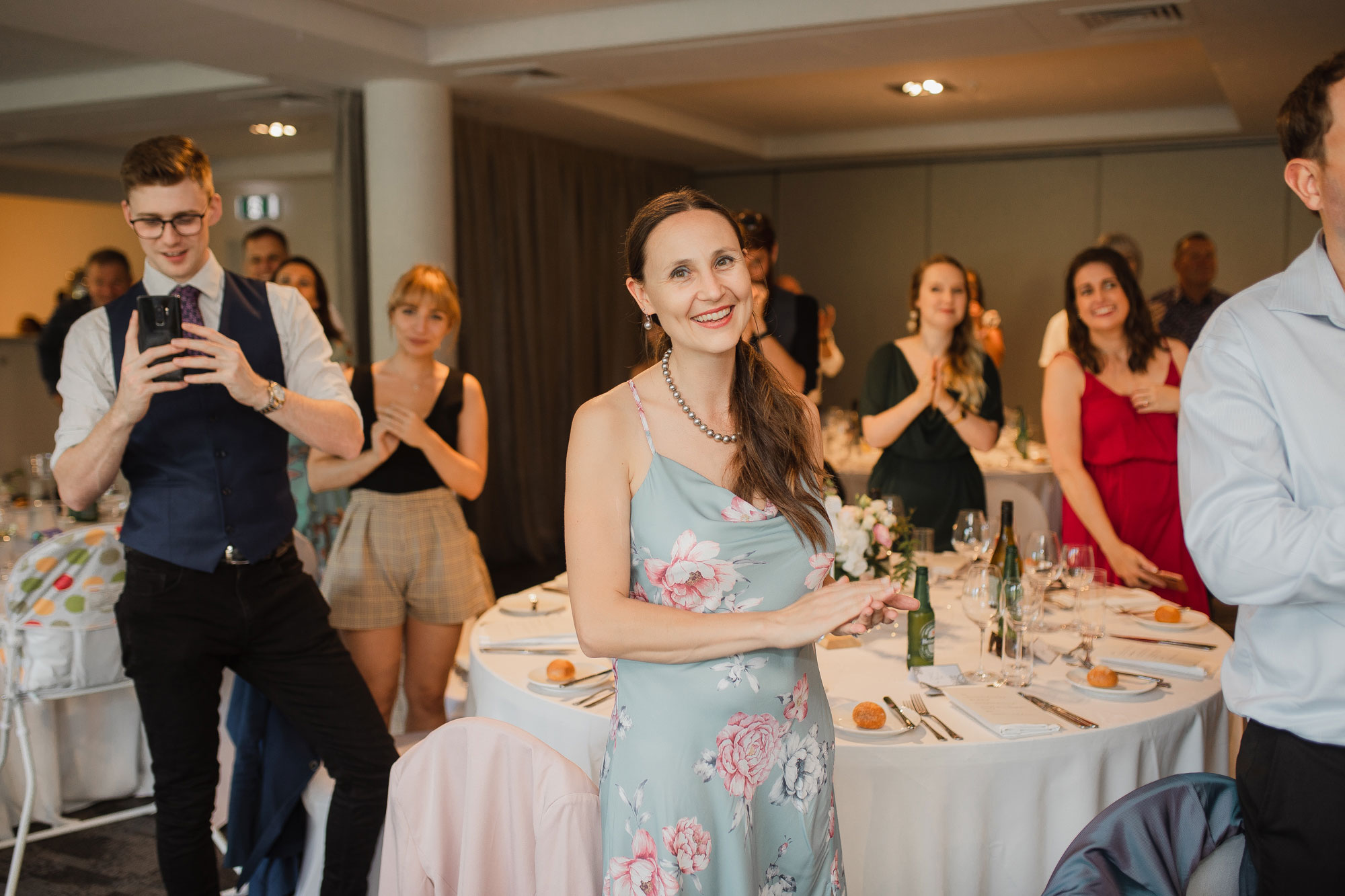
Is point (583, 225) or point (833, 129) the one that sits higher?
point (833, 129)

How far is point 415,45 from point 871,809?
4503mm

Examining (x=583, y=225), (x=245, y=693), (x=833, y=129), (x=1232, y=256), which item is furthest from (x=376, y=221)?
(x=1232, y=256)

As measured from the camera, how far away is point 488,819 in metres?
1.52

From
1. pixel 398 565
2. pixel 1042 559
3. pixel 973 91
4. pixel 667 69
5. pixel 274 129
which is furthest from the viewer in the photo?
pixel 274 129

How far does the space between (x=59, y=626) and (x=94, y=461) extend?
83 cm

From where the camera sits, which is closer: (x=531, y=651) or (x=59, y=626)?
(x=531, y=651)

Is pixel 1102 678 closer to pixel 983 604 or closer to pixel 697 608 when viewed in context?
pixel 983 604

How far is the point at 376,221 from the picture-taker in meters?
5.68

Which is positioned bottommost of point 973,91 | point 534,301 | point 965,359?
point 965,359

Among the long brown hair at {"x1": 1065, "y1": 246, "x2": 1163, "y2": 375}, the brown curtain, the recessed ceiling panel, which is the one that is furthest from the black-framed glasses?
the brown curtain

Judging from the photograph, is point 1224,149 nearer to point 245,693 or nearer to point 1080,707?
point 1080,707

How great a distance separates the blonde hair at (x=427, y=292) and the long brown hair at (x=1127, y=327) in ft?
6.47

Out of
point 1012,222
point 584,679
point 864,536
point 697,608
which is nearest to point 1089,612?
point 864,536

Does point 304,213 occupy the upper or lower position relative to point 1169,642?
upper
